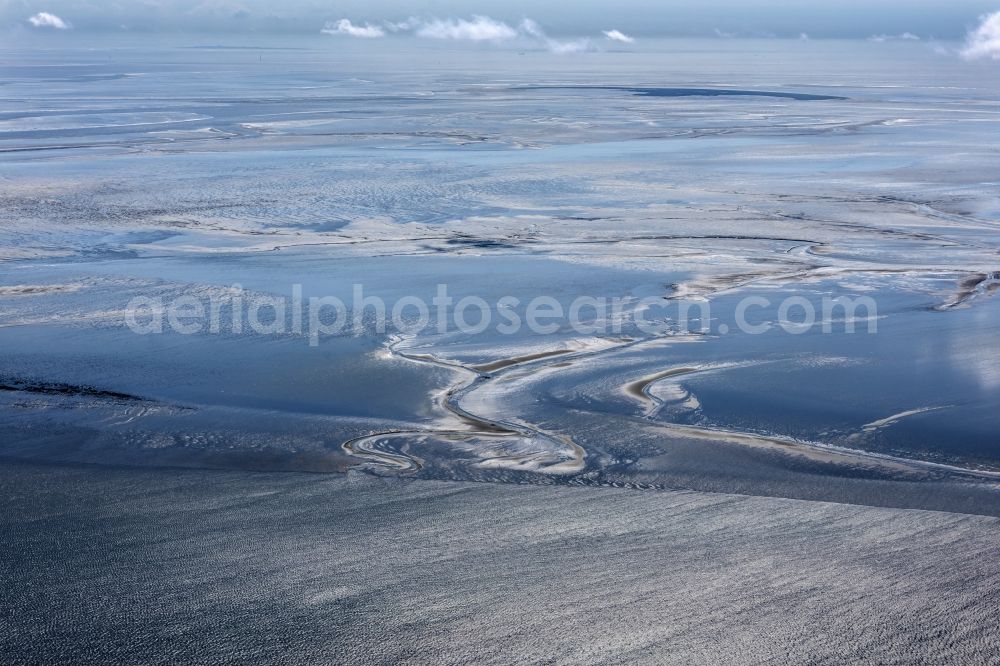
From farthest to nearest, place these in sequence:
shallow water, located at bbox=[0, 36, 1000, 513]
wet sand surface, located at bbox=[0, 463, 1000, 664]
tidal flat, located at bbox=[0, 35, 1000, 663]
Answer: shallow water, located at bbox=[0, 36, 1000, 513] → tidal flat, located at bbox=[0, 35, 1000, 663] → wet sand surface, located at bbox=[0, 463, 1000, 664]

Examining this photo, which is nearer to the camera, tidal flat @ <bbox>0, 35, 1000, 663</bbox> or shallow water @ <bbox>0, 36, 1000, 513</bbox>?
tidal flat @ <bbox>0, 35, 1000, 663</bbox>

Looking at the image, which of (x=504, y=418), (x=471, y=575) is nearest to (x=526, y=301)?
(x=504, y=418)

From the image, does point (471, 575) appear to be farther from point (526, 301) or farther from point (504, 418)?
point (526, 301)

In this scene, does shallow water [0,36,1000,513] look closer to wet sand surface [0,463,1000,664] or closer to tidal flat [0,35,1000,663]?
tidal flat [0,35,1000,663]

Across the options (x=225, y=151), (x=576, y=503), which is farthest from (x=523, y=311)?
(x=225, y=151)

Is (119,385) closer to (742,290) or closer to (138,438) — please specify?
(138,438)

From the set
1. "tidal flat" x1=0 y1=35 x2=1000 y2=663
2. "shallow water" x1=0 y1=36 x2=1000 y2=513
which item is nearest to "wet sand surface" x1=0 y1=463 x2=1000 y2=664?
"tidal flat" x1=0 y1=35 x2=1000 y2=663

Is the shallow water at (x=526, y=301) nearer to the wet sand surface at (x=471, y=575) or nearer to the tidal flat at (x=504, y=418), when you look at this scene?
the tidal flat at (x=504, y=418)
